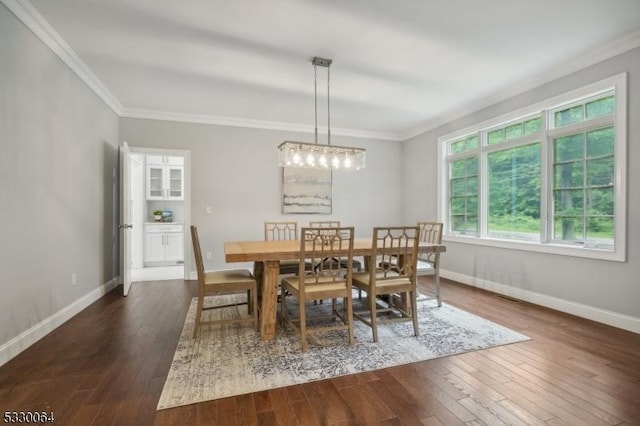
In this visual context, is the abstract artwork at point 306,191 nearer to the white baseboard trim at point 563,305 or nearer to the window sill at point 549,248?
the window sill at point 549,248

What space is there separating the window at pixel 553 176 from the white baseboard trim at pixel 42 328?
498 centimetres

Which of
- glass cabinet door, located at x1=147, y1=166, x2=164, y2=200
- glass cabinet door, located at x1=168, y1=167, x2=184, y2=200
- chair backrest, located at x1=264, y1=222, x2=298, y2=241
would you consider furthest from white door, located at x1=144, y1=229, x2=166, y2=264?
chair backrest, located at x1=264, y1=222, x2=298, y2=241

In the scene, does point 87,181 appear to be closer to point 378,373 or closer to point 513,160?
point 378,373

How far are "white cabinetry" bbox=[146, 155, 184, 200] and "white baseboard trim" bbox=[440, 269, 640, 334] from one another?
5.74 metres

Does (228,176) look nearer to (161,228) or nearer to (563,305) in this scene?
(161,228)

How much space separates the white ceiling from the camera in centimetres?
238

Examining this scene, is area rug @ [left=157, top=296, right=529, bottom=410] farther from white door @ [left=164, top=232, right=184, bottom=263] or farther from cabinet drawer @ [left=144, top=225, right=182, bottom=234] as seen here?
cabinet drawer @ [left=144, top=225, right=182, bottom=234]

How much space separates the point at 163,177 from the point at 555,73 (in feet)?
21.7

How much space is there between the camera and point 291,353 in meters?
2.42

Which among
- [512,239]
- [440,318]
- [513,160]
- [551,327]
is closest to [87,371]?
[440,318]

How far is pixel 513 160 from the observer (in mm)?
4090

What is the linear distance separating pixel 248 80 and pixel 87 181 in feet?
7.14

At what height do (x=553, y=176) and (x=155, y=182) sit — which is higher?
(x=155, y=182)

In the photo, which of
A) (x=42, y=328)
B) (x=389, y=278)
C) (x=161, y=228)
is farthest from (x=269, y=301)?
(x=161, y=228)
